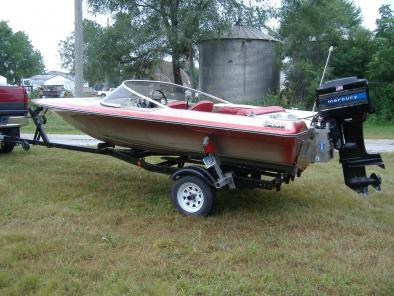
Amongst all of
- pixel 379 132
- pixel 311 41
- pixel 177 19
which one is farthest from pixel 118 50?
pixel 379 132

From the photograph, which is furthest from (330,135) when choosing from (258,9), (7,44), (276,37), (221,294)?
(7,44)

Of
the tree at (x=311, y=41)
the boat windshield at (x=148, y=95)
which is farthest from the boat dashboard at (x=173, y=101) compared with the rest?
the tree at (x=311, y=41)

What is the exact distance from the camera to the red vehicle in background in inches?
323

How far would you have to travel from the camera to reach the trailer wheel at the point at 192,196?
533cm

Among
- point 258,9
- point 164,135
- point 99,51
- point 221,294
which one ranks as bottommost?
point 221,294

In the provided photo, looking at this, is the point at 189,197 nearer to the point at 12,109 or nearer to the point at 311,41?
the point at 12,109

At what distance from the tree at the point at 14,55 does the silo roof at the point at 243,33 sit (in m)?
51.9

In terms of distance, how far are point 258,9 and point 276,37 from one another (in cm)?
277

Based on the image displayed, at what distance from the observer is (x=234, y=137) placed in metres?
5.12

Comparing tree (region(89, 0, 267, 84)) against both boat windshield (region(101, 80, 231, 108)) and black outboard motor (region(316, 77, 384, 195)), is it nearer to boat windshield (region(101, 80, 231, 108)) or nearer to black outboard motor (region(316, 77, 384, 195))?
boat windshield (region(101, 80, 231, 108))

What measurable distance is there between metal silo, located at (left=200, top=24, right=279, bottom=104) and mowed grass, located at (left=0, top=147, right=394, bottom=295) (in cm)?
1665

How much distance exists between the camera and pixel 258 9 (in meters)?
22.7

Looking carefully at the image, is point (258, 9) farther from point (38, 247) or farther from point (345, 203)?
point (38, 247)

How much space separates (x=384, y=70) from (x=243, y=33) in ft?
21.6
